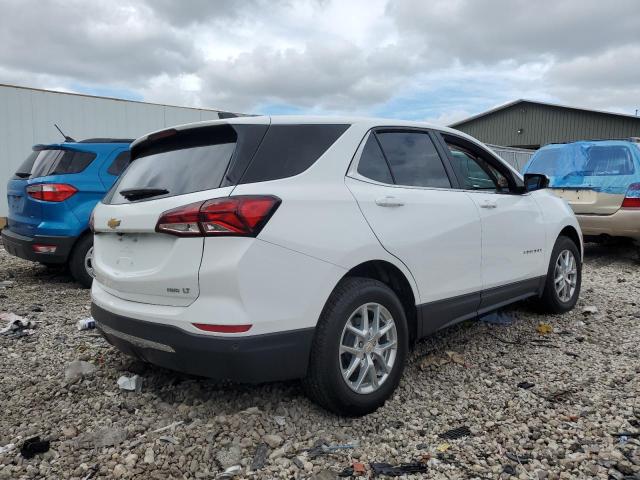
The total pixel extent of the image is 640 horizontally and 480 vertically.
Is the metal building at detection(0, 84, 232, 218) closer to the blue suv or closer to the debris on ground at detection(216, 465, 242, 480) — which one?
the blue suv

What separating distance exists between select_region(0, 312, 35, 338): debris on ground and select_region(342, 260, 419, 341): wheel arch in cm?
318

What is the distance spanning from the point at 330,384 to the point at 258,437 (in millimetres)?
487

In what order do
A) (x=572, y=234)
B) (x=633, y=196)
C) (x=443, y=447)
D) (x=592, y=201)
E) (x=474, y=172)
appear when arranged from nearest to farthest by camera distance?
(x=443, y=447) → (x=474, y=172) → (x=572, y=234) → (x=633, y=196) → (x=592, y=201)

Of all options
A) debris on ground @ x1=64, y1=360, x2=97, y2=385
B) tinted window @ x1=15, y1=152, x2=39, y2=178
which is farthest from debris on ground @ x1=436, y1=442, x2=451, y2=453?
tinted window @ x1=15, y1=152, x2=39, y2=178

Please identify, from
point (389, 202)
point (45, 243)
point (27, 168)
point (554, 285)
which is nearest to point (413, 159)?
point (389, 202)

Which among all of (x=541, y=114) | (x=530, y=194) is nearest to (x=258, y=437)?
(x=530, y=194)

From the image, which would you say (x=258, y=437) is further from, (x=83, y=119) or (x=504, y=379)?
(x=83, y=119)

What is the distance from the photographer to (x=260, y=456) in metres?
2.54

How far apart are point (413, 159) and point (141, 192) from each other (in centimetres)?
174

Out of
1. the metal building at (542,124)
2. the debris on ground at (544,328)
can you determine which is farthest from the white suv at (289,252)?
the metal building at (542,124)

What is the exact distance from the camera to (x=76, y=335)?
4316 millimetres

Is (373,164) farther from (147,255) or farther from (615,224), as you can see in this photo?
(615,224)

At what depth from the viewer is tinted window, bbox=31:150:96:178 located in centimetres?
580

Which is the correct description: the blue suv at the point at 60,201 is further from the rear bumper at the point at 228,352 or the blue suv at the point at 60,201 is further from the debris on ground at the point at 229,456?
the debris on ground at the point at 229,456
